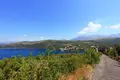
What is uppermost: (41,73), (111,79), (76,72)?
(41,73)

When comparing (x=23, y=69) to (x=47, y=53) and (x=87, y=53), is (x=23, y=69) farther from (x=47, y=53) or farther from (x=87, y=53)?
(x=87, y=53)

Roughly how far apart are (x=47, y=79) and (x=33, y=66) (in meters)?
1.82

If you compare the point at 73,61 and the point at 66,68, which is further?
the point at 73,61

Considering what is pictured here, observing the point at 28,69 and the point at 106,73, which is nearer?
the point at 28,69

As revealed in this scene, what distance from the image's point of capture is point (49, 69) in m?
11.2

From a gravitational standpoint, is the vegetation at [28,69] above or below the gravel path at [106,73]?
above

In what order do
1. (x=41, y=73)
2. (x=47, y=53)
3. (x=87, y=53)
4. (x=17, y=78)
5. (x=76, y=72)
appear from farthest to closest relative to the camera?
(x=87, y=53) → (x=76, y=72) → (x=47, y=53) → (x=41, y=73) → (x=17, y=78)

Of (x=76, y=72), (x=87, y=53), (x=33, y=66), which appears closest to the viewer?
(x=33, y=66)

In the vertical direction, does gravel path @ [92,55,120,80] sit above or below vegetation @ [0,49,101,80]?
below

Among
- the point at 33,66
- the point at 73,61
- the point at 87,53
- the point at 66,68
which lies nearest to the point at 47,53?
the point at 66,68

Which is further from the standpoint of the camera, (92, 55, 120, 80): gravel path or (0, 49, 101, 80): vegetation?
(92, 55, 120, 80): gravel path

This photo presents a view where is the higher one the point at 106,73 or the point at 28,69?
the point at 28,69

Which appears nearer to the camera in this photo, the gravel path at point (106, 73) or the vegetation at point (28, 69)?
the vegetation at point (28, 69)

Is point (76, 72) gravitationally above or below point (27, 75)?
below
